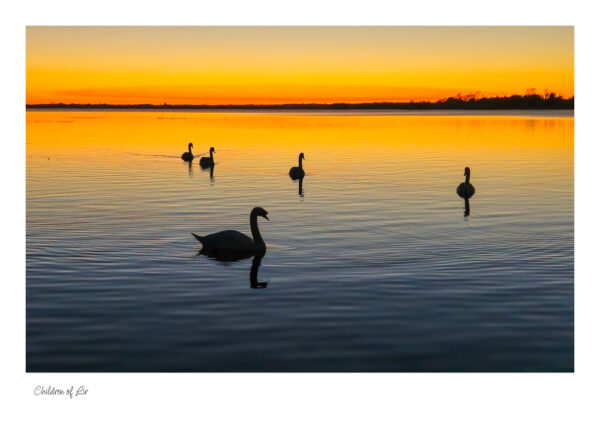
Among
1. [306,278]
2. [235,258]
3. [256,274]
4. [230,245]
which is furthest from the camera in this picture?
[230,245]

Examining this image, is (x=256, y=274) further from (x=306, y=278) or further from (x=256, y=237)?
(x=256, y=237)

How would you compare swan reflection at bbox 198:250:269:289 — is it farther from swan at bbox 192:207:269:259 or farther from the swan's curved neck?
the swan's curved neck

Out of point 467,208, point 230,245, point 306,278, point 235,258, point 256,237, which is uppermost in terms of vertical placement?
point 467,208

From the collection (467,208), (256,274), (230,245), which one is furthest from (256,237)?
(467,208)

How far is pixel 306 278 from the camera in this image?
62.3 feet

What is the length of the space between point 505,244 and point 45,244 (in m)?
13.1

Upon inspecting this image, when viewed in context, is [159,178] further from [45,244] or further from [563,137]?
[563,137]

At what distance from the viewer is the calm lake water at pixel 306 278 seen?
1392 cm

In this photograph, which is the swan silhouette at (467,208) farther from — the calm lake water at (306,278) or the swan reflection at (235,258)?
the swan reflection at (235,258)

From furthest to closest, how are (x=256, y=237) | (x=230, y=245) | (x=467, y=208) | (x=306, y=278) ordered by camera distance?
(x=467, y=208), (x=256, y=237), (x=230, y=245), (x=306, y=278)

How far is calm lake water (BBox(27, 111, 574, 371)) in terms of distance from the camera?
13.9m

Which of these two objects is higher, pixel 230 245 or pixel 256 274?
pixel 230 245
